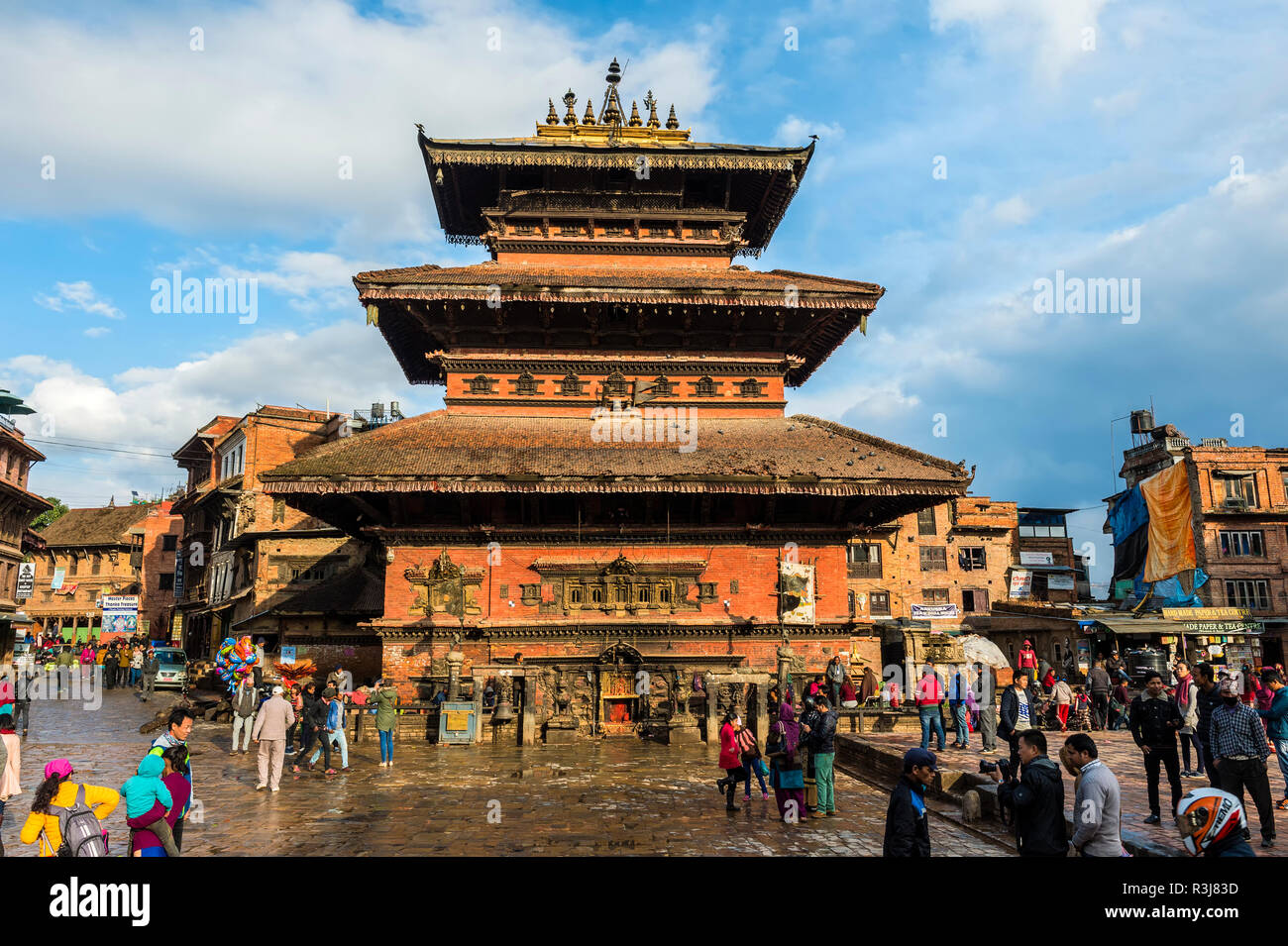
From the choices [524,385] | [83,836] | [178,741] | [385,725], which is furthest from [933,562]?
[83,836]

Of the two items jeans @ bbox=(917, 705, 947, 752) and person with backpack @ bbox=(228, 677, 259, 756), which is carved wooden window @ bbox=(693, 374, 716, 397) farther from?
person with backpack @ bbox=(228, 677, 259, 756)

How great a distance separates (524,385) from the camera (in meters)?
24.2

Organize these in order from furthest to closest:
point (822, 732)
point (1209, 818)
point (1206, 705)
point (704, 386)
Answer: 1. point (704, 386)
2. point (822, 732)
3. point (1206, 705)
4. point (1209, 818)

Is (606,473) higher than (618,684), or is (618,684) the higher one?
(606,473)

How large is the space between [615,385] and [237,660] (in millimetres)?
12545

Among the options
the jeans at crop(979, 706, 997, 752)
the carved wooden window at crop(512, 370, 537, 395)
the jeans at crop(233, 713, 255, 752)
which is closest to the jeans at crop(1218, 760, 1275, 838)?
the jeans at crop(979, 706, 997, 752)

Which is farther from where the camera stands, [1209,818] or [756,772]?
[756,772]

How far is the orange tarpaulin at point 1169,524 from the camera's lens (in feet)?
150

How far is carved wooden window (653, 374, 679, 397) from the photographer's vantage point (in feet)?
79.7

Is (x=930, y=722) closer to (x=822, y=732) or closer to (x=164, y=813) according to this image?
(x=822, y=732)

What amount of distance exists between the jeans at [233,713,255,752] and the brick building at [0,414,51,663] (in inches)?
1576
